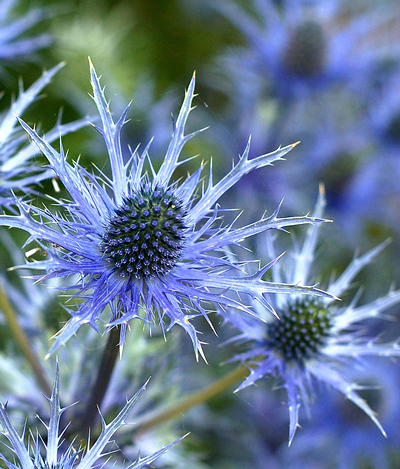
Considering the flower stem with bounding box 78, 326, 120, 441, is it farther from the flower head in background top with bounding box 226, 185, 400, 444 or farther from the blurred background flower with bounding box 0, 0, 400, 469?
the blurred background flower with bounding box 0, 0, 400, 469

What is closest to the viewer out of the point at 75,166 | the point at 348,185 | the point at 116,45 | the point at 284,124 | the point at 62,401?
the point at 75,166

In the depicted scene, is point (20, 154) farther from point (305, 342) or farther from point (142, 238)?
point (305, 342)

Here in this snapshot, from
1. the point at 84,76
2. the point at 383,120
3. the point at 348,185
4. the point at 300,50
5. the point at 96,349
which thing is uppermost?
the point at 84,76

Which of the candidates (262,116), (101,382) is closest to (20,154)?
(101,382)

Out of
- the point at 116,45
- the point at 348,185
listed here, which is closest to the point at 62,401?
the point at 348,185

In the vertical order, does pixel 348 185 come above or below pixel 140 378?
below

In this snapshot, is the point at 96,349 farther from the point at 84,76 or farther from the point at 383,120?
the point at 383,120
